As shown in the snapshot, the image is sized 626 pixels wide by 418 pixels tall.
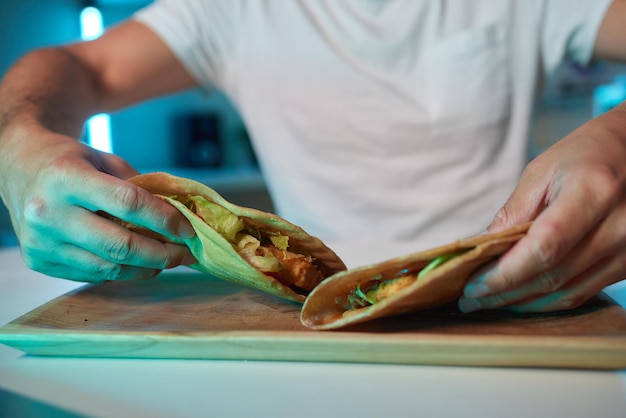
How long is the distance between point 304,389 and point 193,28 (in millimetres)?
2055

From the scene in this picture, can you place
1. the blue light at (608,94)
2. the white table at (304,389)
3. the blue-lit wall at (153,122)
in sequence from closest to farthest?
the white table at (304,389) < the blue light at (608,94) < the blue-lit wall at (153,122)

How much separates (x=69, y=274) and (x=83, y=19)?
15.9 ft

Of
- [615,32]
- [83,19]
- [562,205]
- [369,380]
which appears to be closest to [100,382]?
[369,380]

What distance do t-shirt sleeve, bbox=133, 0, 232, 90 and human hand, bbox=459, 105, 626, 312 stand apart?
183cm

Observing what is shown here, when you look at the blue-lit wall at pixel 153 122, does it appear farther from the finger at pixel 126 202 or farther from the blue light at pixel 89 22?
the finger at pixel 126 202

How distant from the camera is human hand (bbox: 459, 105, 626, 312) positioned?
0.97 metres

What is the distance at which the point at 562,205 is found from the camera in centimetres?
98

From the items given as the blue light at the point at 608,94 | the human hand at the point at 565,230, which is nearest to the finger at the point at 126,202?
the human hand at the point at 565,230

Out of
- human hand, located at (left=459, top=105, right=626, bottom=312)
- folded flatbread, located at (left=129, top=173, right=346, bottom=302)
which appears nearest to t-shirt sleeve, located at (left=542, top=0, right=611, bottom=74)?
human hand, located at (left=459, top=105, right=626, bottom=312)

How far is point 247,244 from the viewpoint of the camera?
129cm

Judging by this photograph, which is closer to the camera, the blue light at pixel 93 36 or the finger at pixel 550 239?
the finger at pixel 550 239

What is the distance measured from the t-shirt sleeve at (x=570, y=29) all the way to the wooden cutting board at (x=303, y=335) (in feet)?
4.85

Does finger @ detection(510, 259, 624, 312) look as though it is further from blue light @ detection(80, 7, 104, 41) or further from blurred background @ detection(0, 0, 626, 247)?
blue light @ detection(80, 7, 104, 41)

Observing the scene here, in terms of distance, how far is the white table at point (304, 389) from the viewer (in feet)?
2.70
